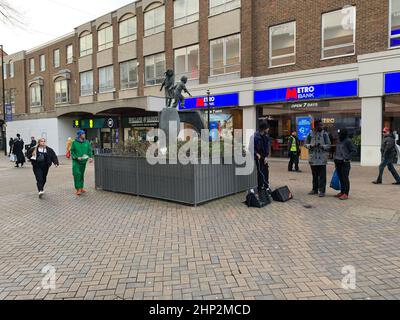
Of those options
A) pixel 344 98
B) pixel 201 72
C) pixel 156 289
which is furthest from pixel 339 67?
pixel 156 289

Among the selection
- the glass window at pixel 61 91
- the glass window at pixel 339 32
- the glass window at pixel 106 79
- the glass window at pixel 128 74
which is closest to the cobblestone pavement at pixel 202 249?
the glass window at pixel 339 32

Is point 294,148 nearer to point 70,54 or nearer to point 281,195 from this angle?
point 281,195

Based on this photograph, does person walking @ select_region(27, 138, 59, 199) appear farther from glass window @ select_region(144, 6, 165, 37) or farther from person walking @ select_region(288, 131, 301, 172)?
glass window @ select_region(144, 6, 165, 37)

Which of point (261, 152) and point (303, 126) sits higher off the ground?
point (303, 126)

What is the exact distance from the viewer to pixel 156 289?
11.0 ft

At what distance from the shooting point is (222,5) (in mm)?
18297

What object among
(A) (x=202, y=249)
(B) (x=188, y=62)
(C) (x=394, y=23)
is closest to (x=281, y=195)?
(A) (x=202, y=249)

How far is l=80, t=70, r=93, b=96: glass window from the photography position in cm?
2725

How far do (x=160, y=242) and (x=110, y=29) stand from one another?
2436 cm

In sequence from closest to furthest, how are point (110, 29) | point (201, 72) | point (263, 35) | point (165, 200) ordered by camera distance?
point (165, 200) < point (263, 35) < point (201, 72) < point (110, 29)

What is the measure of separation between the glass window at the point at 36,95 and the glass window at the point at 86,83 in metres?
7.53

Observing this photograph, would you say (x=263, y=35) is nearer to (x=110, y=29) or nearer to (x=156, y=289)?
(x=110, y=29)

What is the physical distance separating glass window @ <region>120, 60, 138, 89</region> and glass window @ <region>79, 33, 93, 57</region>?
482 cm

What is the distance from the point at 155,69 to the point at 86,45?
9.32m
